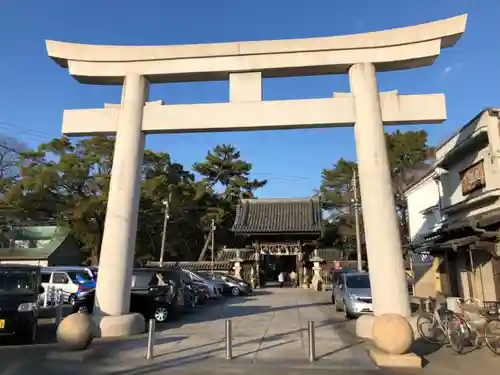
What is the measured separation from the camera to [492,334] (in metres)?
8.99

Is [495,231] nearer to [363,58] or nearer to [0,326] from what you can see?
[363,58]

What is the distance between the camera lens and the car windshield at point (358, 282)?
608 inches

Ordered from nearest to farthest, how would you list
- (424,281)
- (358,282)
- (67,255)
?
(358,282)
(424,281)
(67,255)

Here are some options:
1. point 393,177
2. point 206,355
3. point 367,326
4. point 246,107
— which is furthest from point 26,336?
point 393,177

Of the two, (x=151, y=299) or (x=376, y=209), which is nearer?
(x=376, y=209)

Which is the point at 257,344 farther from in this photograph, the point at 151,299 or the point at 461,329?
the point at 151,299

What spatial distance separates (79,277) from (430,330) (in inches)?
609

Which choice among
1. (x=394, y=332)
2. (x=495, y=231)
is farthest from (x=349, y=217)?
(x=394, y=332)

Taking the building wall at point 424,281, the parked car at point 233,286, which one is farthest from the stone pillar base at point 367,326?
the parked car at point 233,286

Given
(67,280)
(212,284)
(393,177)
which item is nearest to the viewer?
(67,280)

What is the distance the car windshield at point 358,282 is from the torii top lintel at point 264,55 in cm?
819

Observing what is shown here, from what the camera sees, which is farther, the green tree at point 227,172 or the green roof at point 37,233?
the green tree at point 227,172

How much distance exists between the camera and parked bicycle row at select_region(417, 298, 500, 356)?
29.2 ft

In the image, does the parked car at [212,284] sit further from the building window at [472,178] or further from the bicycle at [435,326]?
the bicycle at [435,326]
